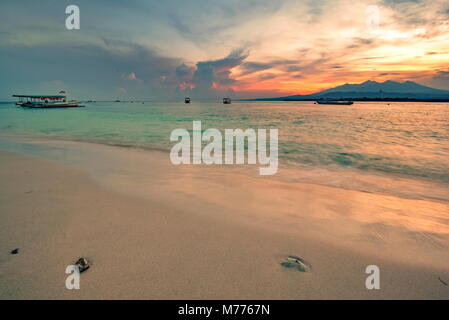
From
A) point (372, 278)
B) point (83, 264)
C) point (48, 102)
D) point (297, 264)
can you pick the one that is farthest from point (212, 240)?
point (48, 102)

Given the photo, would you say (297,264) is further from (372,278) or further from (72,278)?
(72,278)

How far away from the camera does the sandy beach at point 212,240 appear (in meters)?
2.07

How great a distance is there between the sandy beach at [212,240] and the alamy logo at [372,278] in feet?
0.15

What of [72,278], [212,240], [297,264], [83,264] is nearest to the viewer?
[72,278]

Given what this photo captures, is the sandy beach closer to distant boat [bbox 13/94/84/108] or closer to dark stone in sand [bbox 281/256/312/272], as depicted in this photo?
dark stone in sand [bbox 281/256/312/272]

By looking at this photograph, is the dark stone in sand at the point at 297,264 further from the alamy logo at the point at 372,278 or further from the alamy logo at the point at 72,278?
the alamy logo at the point at 72,278

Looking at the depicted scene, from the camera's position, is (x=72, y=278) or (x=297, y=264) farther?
(x=297, y=264)

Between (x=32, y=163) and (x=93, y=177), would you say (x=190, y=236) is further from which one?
(x=32, y=163)

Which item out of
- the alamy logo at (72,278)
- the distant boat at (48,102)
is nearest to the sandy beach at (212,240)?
the alamy logo at (72,278)

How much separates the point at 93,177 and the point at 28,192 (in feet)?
4.48

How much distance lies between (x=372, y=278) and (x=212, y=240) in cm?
182

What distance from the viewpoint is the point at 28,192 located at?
427 cm

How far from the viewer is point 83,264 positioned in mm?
2244

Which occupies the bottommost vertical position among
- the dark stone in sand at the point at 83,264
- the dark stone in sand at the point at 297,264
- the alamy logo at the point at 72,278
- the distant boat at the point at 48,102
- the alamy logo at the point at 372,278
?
the alamy logo at the point at 372,278
